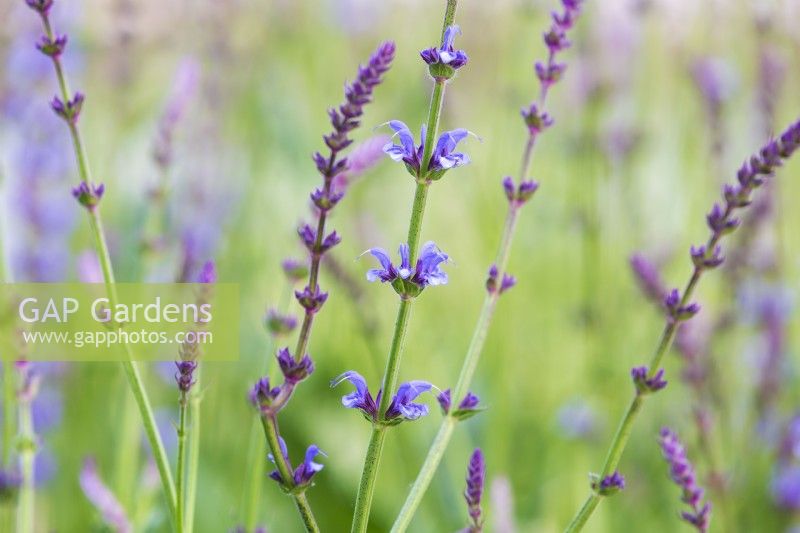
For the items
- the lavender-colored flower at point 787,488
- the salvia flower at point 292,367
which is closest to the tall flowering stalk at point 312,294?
the salvia flower at point 292,367

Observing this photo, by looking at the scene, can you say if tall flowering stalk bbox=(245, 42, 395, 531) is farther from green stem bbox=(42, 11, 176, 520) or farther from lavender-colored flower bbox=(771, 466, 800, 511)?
lavender-colored flower bbox=(771, 466, 800, 511)

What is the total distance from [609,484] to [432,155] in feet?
1.10

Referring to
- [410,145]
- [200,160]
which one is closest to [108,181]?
[200,160]

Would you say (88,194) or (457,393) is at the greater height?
(88,194)

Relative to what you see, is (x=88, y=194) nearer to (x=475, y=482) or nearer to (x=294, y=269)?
(x=294, y=269)

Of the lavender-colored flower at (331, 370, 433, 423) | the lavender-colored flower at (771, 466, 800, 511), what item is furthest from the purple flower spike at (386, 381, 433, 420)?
the lavender-colored flower at (771, 466, 800, 511)

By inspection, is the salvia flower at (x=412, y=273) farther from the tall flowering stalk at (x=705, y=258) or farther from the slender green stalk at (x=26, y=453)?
the slender green stalk at (x=26, y=453)

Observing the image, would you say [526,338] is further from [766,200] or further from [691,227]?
[766,200]

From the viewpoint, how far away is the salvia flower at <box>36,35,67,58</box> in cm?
84

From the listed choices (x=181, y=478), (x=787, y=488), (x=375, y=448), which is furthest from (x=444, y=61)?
(x=787, y=488)

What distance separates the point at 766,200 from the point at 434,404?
40.0 inches

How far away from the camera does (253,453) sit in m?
1.04

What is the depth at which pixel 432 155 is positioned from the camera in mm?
762

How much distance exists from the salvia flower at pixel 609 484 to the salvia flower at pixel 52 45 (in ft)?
2.07
